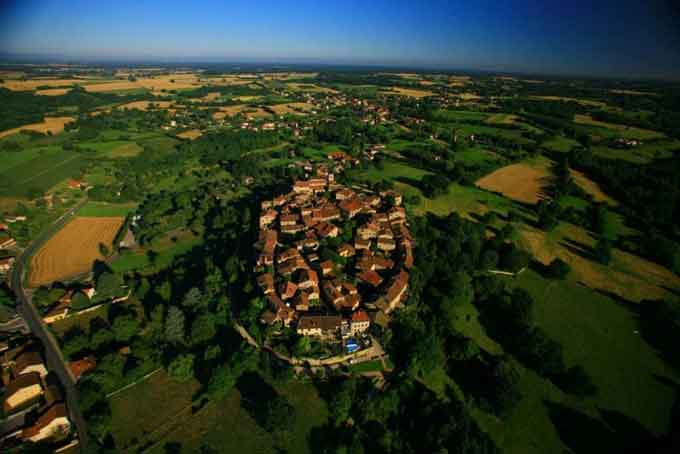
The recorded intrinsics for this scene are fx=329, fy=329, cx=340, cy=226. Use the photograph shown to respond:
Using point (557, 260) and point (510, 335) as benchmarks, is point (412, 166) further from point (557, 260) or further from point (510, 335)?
point (510, 335)

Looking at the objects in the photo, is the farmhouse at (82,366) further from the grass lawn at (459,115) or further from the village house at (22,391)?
the grass lawn at (459,115)

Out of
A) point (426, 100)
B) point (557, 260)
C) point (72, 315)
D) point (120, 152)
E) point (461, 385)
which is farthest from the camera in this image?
point (426, 100)

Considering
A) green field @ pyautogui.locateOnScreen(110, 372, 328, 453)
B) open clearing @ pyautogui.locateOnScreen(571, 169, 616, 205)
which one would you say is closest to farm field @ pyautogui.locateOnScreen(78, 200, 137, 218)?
green field @ pyautogui.locateOnScreen(110, 372, 328, 453)

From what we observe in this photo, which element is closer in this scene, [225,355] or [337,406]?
[337,406]

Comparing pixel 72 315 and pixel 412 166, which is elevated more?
pixel 412 166

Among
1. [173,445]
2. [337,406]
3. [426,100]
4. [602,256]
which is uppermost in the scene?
[426,100]

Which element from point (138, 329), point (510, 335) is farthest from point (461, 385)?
point (138, 329)

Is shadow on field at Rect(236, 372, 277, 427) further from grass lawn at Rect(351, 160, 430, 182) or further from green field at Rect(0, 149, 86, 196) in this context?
green field at Rect(0, 149, 86, 196)

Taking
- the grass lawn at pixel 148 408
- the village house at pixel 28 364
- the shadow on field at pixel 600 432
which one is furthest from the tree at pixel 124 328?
the shadow on field at pixel 600 432
